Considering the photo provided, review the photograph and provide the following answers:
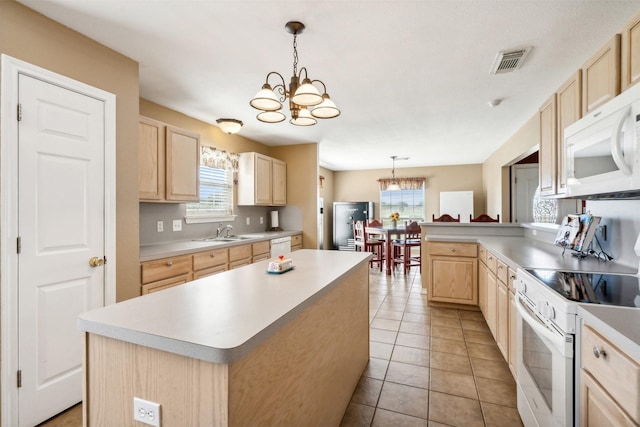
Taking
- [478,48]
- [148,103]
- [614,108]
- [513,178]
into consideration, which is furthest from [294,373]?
[513,178]

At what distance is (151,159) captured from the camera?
2.83 meters

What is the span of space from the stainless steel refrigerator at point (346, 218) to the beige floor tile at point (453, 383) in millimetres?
5452

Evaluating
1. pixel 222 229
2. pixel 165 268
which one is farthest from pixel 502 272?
pixel 222 229

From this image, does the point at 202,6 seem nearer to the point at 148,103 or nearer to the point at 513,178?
the point at 148,103

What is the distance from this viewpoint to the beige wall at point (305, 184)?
518cm

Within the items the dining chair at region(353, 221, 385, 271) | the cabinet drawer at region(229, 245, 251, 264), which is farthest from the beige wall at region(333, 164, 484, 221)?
the cabinet drawer at region(229, 245, 251, 264)

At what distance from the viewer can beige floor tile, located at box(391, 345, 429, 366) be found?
8.11 ft

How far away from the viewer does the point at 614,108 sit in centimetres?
147

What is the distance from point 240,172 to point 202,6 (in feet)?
9.53

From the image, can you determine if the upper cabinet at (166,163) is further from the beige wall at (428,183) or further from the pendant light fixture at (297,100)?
the beige wall at (428,183)

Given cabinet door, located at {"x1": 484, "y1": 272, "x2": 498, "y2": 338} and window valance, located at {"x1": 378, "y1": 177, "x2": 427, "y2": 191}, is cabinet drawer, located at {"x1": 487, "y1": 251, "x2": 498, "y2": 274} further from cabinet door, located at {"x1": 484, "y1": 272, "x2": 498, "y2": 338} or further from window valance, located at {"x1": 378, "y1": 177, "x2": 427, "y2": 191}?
window valance, located at {"x1": 378, "y1": 177, "x2": 427, "y2": 191}

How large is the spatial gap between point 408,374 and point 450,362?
43cm

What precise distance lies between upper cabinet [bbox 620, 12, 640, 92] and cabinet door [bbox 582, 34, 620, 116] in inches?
1.4

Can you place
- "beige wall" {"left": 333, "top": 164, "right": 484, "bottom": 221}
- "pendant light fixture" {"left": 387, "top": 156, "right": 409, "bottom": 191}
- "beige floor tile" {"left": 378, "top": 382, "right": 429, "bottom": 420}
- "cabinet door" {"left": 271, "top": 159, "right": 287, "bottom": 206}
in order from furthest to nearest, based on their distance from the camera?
"beige wall" {"left": 333, "top": 164, "right": 484, "bottom": 221}
"pendant light fixture" {"left": 387, "top": 156, "right": 409, "bottom": 191}
"cabinet door" {"left": 271, "top": 159, "right": 287, "bottom": 206}
"beige floor tile" {"left": 378, "top": 382, "right": 429, "bottom": 420}
